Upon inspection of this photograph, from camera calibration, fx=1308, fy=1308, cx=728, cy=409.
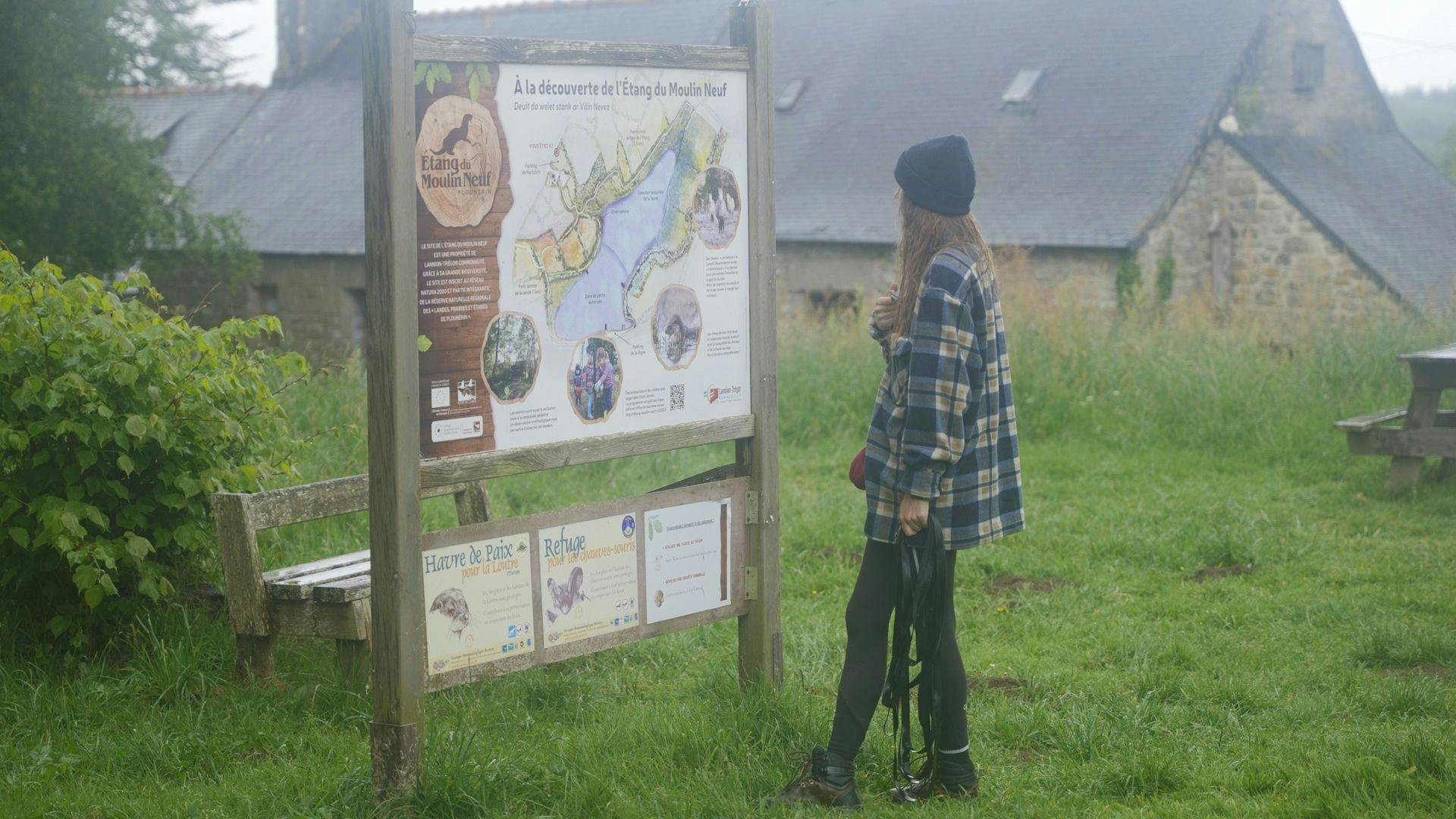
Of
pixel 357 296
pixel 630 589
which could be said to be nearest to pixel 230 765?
pixel 630 589

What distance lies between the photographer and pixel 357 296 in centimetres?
2666

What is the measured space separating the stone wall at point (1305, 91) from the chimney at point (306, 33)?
70.5ft

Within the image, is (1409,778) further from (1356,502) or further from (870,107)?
(870,107)

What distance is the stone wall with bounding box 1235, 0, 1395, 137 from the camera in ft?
67.4

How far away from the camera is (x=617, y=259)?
413cm

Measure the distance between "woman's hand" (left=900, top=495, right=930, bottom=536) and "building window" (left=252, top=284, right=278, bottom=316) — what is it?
83.5 ft

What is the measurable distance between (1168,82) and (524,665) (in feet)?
62.6

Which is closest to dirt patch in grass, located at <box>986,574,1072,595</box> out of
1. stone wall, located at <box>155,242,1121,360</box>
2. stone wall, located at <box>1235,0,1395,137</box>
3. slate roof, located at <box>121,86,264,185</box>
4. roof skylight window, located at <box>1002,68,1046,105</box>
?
stone wall, located at <box>155,242,1121,360</box>

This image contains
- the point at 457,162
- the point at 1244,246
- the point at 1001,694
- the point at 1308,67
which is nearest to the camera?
the point at 457,162

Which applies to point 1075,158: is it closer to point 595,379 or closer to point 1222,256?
point 1222,256

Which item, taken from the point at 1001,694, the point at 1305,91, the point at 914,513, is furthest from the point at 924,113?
the point at 914,513

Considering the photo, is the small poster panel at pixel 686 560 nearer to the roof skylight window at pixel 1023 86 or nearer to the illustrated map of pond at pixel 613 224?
the illustrated map of pond at pixel 613 224

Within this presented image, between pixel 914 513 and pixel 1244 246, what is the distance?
57.5ft

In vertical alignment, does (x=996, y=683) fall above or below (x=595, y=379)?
below
